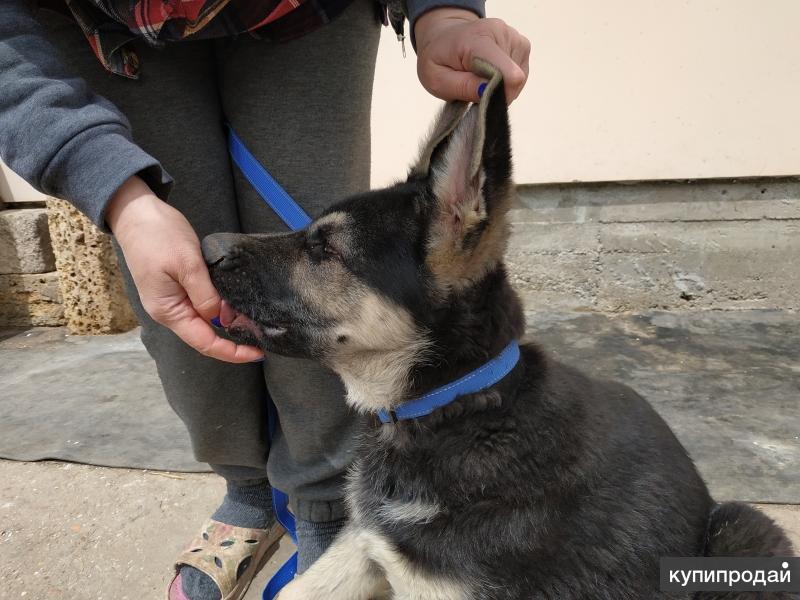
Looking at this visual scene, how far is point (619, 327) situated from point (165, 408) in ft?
11.1

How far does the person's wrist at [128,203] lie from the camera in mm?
1566

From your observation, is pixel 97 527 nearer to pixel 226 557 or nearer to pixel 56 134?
pixel 226 557

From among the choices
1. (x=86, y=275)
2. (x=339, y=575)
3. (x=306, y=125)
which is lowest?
(x=339, y=575)

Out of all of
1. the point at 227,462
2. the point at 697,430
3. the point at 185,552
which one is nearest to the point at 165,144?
Result: the point at 227,462

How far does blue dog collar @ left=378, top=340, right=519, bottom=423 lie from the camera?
5.98 feet

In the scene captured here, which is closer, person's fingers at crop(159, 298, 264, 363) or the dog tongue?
person's fingers at crop(159, 298, 264, 363)

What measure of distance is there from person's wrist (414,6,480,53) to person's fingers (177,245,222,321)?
112 centimetres

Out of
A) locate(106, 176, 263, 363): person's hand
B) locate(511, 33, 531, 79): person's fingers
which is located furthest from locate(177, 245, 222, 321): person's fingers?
locate(511, 33, 531, 79): person's fingers

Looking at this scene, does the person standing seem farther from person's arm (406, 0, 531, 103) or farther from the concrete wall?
the concrete wall

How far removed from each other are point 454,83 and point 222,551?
209 centimetres

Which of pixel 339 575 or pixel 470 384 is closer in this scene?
pixel 470 384

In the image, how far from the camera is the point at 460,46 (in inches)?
75.8

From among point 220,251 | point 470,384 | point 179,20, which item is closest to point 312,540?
point 470,384

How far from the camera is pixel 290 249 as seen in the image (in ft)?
6.33
